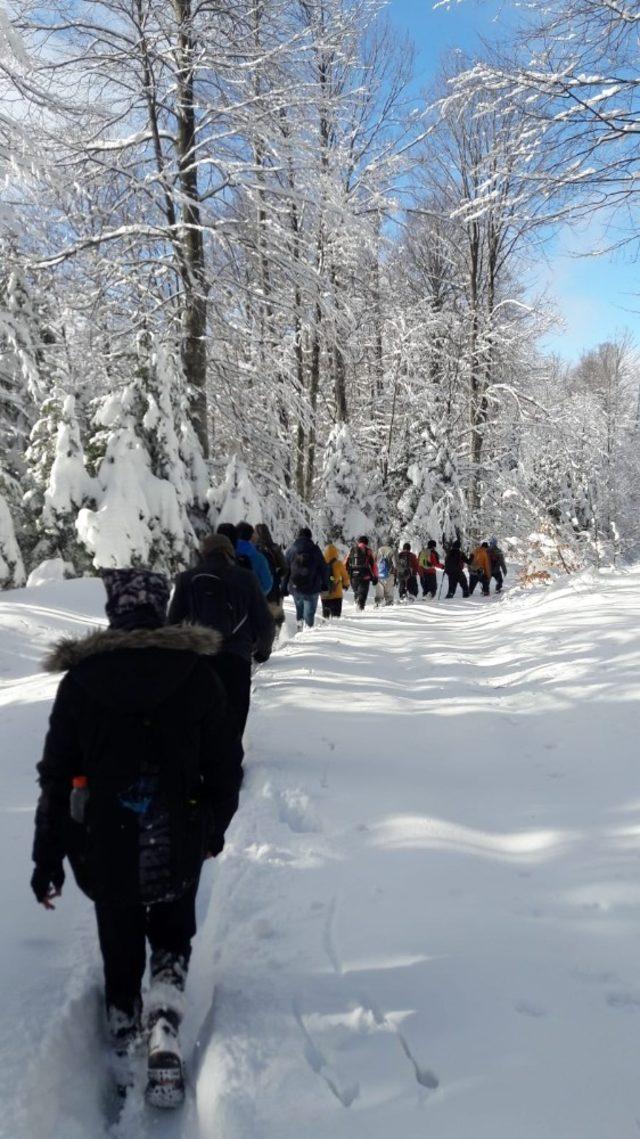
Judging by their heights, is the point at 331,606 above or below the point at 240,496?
below

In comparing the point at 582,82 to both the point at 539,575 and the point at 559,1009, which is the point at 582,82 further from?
the point at 539,575

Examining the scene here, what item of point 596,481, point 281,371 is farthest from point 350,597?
point 596,481

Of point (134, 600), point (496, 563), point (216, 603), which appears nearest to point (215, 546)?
point (216, 603)

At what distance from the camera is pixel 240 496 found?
560 inches

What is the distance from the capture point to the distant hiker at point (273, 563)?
34.2 ft

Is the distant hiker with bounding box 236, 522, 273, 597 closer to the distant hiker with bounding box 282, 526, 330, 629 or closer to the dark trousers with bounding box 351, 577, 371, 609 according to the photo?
the distant hiker with bounding box 282, 526, 330, 629

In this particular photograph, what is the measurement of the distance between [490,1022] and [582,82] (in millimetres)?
8183

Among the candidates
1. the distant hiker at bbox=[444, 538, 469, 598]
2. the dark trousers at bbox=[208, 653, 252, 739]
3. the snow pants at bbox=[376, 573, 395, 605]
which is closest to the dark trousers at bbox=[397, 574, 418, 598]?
the snow pants at bbox=[376, 573, 395, 605]

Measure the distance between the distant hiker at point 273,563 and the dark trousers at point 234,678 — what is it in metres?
4.78

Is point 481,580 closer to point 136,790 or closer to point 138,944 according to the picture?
point 138,944

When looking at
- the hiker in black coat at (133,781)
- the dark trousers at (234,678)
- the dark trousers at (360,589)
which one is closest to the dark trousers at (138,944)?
the hiker in black coat at (133,781)

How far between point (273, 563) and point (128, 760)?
833 centimetres

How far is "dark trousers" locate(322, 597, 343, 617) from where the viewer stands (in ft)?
48.4

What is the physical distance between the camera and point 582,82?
7.55 meters
